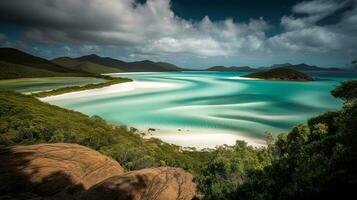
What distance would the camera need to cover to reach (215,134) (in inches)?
1570

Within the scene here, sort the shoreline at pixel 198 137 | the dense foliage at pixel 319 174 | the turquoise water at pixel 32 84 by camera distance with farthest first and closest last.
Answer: the turquoise water at pixel 32 84, the shoreline at pixel 198 137, the dense foliage at pixel 319 174

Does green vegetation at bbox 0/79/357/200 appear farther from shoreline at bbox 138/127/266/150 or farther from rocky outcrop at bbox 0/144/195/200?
shoreline at bbox 138/127/266/150

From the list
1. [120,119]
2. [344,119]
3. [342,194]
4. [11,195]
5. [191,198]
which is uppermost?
[344,119]

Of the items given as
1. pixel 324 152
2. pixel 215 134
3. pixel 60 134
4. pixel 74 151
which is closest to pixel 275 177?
pixel 324 152

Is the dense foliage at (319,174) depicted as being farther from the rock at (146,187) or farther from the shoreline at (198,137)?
the shoreline at (198,137)

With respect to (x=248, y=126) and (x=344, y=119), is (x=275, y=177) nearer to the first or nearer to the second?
(x=344, y=119)

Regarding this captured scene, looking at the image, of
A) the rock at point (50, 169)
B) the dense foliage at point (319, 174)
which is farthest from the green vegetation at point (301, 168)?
the rock at point (50, 169)

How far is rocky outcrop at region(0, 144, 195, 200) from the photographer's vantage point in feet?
34.3

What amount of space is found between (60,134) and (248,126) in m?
33.1

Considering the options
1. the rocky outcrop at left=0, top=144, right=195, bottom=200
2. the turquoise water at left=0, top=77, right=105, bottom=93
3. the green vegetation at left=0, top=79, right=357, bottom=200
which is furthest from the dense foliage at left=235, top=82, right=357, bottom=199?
the turquoise water at left=0, top=77, right=105, bottom=93

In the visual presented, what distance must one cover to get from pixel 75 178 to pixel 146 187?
3.55 m

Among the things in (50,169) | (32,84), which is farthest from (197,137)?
(32,84)

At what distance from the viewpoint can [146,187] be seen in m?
11.3

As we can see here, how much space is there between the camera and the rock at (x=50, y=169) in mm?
10641
